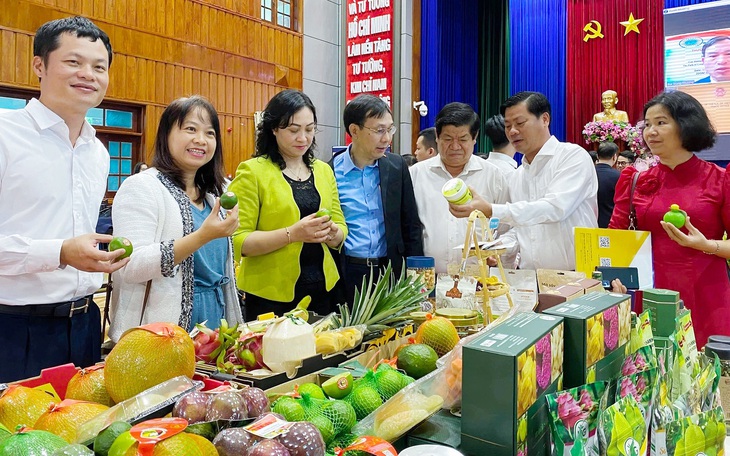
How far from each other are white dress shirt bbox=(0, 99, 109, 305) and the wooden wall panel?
5.59 m

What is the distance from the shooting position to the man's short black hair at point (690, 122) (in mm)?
2215

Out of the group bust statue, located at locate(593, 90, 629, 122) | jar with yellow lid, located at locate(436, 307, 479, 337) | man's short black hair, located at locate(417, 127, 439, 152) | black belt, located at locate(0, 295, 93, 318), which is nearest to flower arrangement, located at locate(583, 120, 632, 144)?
bust statue, located at locate(593, 90, 629, 122)

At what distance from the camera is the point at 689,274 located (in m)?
2.20

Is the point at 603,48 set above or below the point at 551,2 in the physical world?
below

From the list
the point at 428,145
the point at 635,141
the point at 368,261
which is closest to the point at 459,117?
the point at 368,261

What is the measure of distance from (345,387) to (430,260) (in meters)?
0.87

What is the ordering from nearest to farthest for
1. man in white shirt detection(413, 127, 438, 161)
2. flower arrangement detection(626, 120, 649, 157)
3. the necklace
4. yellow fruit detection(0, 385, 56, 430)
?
yellow fruit detection(0, 385, 56, 430)
the necklace
man in white shirt detection(413, 127, 438, 161)
flower arrangement detection(626, 120, 649, 157)

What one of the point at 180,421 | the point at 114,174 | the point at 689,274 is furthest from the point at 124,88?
the point at 180,421

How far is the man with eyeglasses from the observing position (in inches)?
103

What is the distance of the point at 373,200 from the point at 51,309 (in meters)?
1.42

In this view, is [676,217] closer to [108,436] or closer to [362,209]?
[362,209]

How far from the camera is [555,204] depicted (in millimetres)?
2617

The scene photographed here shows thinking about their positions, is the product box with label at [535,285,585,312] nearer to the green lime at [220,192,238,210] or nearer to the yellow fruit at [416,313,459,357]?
the yellow fruit at [416,313,459,357]

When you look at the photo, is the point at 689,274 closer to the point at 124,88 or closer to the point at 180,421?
the point at 180,421
